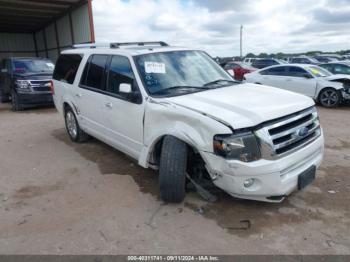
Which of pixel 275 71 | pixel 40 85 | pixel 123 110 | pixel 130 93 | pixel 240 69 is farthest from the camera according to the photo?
pixel 240 69

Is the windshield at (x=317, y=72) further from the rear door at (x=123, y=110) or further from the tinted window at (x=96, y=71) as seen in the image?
the rear door at (x=123, y=110)

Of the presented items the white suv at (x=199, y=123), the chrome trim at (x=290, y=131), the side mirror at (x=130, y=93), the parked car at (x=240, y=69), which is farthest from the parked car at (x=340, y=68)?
the side mirror at (x=130, y=93)

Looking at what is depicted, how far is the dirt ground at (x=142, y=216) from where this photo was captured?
9.74 feet

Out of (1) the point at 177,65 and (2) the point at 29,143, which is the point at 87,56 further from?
(2) the point at 29,143

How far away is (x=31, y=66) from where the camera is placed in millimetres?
11312

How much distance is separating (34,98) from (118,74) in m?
7.34

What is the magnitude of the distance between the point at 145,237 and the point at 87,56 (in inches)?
140

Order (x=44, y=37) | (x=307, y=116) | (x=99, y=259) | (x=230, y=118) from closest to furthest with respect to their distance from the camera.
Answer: (x=99, y=259) → (x=230, y=118) → (x=307, y=116) → (x=44, y=37)

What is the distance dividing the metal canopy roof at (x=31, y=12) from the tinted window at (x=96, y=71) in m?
12.1

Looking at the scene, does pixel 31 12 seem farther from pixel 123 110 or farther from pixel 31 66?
pixel 123 110

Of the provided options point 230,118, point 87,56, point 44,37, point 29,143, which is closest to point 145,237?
point 230,118

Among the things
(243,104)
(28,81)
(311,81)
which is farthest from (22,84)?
(311,81)

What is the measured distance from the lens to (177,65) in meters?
4.30

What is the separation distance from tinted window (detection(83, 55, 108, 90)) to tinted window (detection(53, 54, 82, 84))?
1.79 feet
